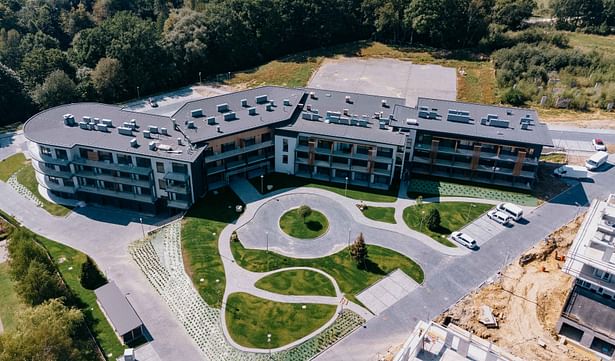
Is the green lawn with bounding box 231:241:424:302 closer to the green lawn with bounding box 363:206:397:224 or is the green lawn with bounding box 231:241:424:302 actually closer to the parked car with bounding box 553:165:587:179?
the green lawn with bounding box 363:206:397:224

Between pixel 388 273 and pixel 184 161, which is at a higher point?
pixel 184 161

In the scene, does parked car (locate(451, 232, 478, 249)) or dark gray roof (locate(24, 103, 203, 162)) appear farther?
dark gray roof (locate(24, 103, 203, 162))

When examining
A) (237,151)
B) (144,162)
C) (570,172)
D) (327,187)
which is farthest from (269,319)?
(570,172)

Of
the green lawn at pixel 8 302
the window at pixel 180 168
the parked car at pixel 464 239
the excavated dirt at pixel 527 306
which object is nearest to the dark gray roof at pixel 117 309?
the green lawn at pixel 8 302

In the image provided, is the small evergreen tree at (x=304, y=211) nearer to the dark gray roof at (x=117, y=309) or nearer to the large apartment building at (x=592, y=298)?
the dark gray roof at (x=117, y=309)

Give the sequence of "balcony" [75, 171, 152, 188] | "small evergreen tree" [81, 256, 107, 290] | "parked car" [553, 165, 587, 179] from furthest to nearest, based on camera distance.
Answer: "parked car" [553, 165, 587, 179], "balcony" [75, 171, 152, 188], "small evergreen tree" [81, 256, 107, 290]

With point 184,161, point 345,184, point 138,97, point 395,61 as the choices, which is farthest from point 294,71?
point 184,161

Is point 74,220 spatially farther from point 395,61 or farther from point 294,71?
point 395,61

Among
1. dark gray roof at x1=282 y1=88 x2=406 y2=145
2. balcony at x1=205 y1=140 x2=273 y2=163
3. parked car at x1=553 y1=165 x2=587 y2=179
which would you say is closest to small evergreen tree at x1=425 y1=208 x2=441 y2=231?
dark gray roof at x1=282 y1=88 x2=406 y2=145
